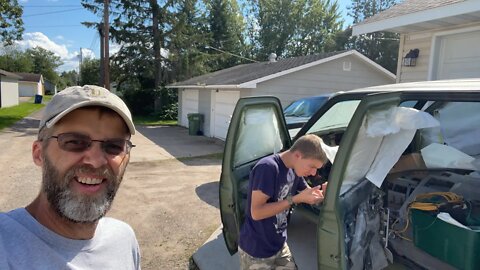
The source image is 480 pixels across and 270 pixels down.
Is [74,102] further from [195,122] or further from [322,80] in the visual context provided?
[195,122]

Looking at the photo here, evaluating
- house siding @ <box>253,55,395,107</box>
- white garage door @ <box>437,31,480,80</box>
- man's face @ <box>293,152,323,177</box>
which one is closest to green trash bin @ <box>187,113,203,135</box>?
house siding @ <box>253,55,395,107</box>

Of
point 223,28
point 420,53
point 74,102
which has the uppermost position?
point 223,28

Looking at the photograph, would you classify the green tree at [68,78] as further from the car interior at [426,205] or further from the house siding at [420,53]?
the car interior at [426,205]

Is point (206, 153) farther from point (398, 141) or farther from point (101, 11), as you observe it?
point (101, 11)

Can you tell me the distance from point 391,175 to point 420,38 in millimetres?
4696

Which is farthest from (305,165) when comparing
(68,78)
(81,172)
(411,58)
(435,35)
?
(68,78)

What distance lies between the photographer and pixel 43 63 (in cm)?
8488

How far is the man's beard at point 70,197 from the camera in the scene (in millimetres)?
1268

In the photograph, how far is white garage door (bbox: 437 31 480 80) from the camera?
20.3ft

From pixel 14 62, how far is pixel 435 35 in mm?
80300

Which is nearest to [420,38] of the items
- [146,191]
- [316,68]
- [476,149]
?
[476,149]

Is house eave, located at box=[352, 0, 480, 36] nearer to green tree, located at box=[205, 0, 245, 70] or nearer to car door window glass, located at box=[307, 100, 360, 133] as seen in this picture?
car door window glass, located at box=[307, 100, 360, 133]

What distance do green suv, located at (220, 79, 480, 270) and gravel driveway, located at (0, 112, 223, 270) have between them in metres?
1.48

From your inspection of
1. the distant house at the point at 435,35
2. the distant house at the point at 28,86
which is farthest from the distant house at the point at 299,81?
the distant house at the point at 28,86
